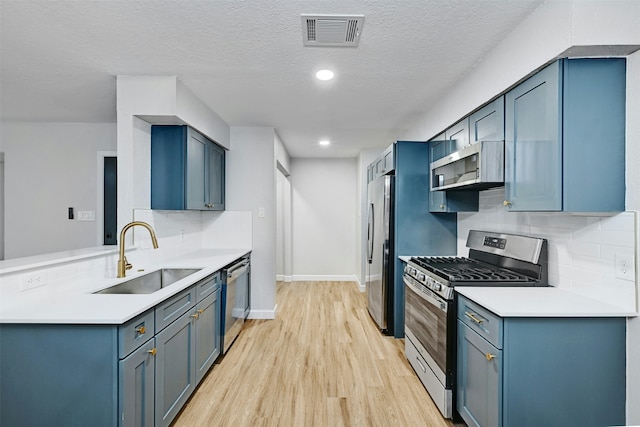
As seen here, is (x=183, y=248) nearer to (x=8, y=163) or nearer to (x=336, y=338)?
(x=336, y=338)

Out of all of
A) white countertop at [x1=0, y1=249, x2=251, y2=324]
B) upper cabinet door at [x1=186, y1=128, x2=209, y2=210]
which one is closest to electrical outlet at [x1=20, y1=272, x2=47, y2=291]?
white countertop at [x1=0, y1=249, x2=251, y2=324]

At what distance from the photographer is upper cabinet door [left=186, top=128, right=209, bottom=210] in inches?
124

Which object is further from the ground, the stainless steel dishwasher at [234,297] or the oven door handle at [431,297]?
the oven door handle at [431,297]

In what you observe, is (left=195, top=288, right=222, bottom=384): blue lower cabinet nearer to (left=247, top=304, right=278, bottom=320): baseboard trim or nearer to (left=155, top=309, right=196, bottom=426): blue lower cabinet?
(left=155, top=309, right=196, bottom=426): blue lower cabinet

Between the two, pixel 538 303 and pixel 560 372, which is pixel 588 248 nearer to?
pixel 538 303

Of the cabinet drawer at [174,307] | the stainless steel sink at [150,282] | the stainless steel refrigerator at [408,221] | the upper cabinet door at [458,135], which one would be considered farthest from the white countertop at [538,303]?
the stainless steel sink at [150,282]

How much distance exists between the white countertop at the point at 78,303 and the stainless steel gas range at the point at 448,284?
1708 mm

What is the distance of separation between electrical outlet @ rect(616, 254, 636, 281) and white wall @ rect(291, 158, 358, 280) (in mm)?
Result: 5052

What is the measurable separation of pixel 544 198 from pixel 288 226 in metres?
5.17

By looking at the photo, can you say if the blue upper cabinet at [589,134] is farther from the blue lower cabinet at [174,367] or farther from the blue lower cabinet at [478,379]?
the blue lower cabinet at [174,367]

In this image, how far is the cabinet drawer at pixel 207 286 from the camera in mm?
2531

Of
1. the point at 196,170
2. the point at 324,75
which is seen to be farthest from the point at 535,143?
the point at 196,170

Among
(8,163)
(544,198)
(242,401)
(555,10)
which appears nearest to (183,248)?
(242,401)

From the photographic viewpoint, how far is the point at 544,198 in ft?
5.79
